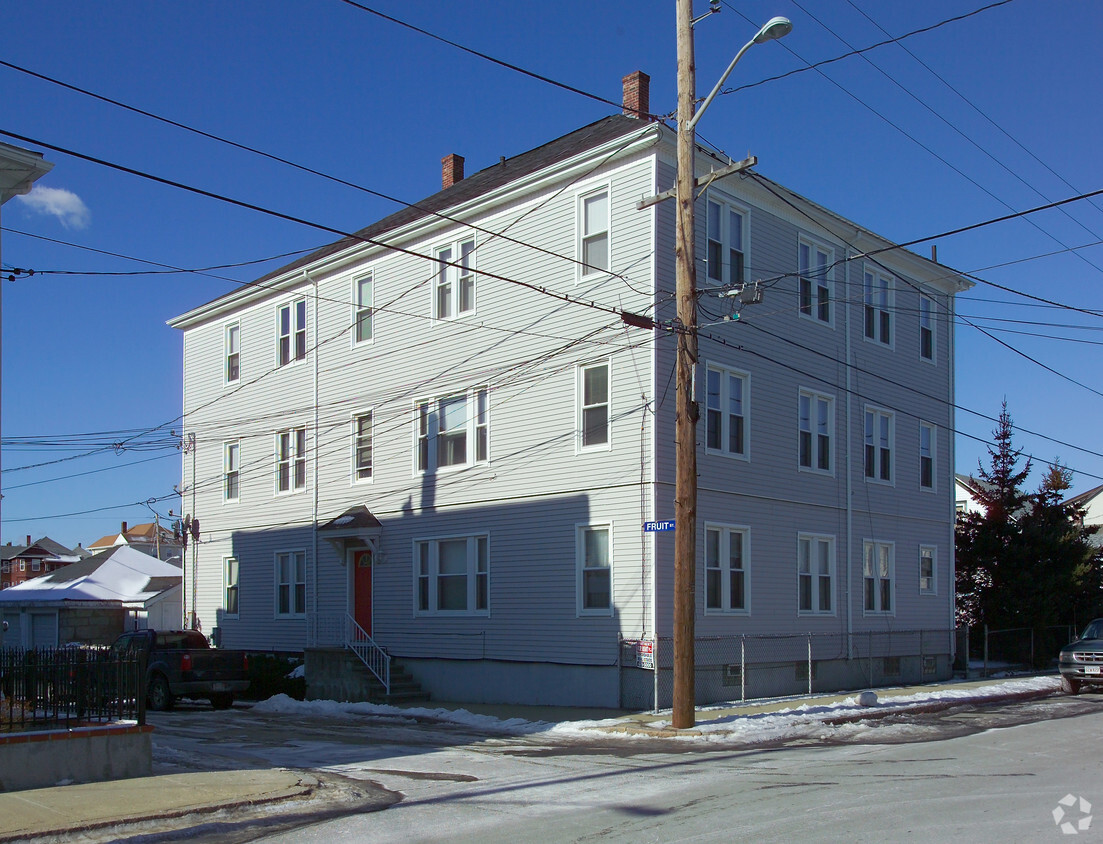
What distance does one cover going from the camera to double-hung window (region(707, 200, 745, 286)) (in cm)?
2212

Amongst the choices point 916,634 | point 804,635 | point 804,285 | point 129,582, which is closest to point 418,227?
point 804,285

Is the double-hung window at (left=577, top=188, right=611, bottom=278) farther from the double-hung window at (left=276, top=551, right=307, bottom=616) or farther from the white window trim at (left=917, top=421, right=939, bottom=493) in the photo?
the white window trim at (left=917, top=421, right=939, bottom=493)

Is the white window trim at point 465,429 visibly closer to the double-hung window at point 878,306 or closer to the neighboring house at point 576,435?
the neighboring house at point 576,435

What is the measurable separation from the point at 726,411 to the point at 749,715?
22.0 ft

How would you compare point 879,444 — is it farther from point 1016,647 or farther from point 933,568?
point 1016,647

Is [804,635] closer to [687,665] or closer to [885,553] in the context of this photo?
[885,553]

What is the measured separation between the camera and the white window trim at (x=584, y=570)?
20484 mm

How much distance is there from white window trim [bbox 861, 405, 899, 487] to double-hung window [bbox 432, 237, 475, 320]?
33.9 feet

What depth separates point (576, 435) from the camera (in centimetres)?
2158

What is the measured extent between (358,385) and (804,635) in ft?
40.8

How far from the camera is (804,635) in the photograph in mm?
22922

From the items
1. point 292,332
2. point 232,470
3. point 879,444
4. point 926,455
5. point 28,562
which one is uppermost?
point 292,332

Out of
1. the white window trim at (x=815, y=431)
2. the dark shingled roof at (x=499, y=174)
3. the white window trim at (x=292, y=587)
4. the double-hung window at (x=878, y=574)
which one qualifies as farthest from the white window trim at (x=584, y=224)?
the white window trim at (x=292, y=587)

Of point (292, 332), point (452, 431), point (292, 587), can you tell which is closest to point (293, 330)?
point (292, 332)
